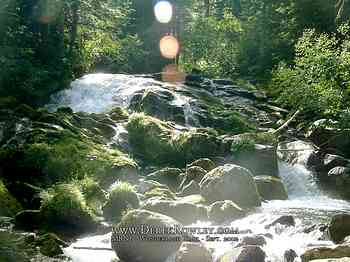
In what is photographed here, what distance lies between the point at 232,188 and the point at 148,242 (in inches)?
289

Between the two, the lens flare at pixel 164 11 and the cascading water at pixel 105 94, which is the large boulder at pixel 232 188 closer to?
the cascading water at pixel 105 94

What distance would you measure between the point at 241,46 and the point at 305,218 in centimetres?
3629

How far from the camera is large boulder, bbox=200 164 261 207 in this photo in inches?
792

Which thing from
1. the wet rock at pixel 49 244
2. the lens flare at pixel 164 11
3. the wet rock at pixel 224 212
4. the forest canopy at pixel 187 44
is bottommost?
the wet rock at pixel 224 212

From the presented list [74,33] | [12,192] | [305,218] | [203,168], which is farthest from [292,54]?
[12,192]

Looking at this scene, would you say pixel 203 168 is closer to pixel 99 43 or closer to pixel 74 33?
pixel 74 33

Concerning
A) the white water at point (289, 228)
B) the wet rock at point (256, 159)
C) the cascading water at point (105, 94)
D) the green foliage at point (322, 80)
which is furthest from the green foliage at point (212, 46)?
the white water at point (289, 228)

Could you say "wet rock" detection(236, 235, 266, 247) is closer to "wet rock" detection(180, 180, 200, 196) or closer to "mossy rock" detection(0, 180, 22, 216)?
"wet rock" detection(180, 180, 200, 196)

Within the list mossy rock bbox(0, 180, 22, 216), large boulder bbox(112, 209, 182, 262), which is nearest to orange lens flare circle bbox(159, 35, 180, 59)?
mossy rock bbox(0, 180, 22, 216)

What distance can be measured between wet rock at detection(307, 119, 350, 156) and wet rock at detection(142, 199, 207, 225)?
43.0ft

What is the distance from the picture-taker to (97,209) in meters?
18.8

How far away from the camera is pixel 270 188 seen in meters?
22.8

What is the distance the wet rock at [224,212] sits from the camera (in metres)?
17.9

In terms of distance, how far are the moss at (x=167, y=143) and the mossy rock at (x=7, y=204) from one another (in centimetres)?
888
